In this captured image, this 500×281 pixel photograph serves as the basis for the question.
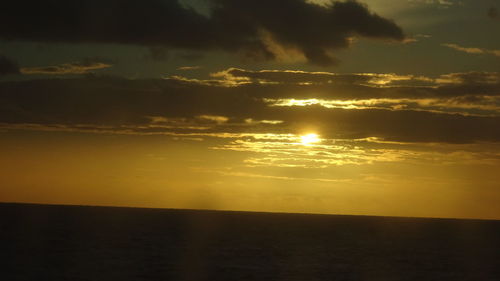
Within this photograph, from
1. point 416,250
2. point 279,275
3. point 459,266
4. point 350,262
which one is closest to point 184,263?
point 279,275

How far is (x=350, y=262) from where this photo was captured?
86062 millimetres

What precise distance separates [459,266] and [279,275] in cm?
2879

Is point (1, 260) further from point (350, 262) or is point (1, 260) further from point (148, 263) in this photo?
point (350, 262)

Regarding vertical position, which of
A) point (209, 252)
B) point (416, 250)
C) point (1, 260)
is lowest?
point (1, 260)

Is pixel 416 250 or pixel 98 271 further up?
pixel 416 250

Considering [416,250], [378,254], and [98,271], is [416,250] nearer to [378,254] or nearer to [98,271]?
[378,254]

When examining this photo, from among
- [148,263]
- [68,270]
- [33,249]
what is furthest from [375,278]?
[33,249]

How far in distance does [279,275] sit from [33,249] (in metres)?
37.2

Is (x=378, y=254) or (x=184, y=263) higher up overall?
(x=378, y=254)

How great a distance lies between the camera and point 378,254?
335 ft

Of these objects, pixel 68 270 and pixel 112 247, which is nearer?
pixel 68 270

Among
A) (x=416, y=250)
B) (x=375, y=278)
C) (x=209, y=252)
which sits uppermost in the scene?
(x=416, y=250)

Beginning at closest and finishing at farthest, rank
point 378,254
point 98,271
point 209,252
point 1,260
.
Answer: point 98,271 < point 1,260 < point 209,252 < point 378,254

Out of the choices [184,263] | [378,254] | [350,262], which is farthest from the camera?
[378,254]
